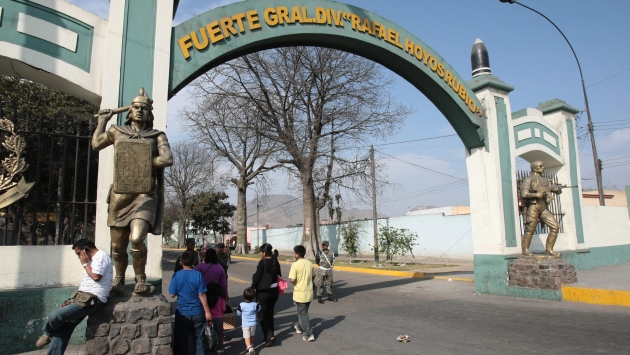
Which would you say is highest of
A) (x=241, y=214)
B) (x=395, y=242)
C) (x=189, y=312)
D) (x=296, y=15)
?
(x=296, y=15)

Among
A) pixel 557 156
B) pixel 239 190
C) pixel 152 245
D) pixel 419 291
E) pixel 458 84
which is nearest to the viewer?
pixel 152 245

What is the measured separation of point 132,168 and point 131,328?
1698mm

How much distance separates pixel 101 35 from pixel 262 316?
467 cm

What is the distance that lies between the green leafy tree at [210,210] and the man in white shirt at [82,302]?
1456 inches

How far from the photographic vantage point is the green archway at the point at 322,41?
6.83 meters

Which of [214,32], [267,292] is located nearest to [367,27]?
[214,32]

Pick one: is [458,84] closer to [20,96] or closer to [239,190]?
[20,96]

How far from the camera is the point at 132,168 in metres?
4.65

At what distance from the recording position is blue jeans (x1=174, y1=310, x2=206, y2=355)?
16.3 feet

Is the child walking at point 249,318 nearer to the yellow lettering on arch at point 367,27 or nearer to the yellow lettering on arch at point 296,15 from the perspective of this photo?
the yellow lettering on arch at point 296,15

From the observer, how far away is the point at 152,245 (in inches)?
236

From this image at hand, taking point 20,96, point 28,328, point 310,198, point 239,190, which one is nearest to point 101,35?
point 28,328

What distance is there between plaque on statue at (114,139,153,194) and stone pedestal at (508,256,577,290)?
335 inches

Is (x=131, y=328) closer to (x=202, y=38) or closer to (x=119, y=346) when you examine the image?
(x=119, y=346)
